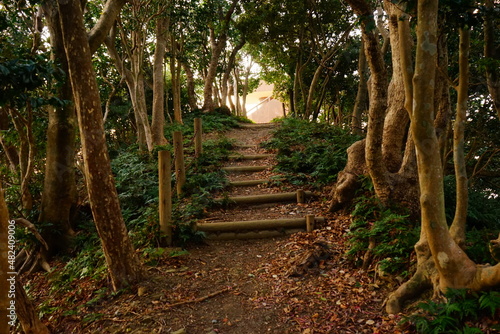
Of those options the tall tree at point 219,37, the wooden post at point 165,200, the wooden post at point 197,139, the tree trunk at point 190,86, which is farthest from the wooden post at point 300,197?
the tree trunk at point 190,86

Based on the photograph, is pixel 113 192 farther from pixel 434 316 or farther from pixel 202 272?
pixel 434 316

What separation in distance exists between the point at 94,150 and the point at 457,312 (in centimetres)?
427

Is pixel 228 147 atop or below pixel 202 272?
atop

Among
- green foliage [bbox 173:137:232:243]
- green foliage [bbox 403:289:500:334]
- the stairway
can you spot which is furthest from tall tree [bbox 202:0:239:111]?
green foliage [bbox 403:289:500:334]

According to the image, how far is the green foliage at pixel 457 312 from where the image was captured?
2641mm

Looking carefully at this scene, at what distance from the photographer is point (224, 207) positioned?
693 cm

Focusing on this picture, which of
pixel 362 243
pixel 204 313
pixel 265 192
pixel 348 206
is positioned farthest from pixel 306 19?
pixel 204 313

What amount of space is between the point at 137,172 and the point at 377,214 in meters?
6.27

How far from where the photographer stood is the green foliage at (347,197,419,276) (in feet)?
12.7

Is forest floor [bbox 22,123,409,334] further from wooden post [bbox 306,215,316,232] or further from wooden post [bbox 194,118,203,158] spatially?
wooden post [bbox 194,118,203,158]

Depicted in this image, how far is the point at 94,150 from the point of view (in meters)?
3.90

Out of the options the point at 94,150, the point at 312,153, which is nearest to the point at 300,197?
the point at 312,153

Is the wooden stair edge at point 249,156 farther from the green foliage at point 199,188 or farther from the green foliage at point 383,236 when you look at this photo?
the green foliage at point 383,236

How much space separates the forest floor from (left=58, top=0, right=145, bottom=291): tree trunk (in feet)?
1.50
